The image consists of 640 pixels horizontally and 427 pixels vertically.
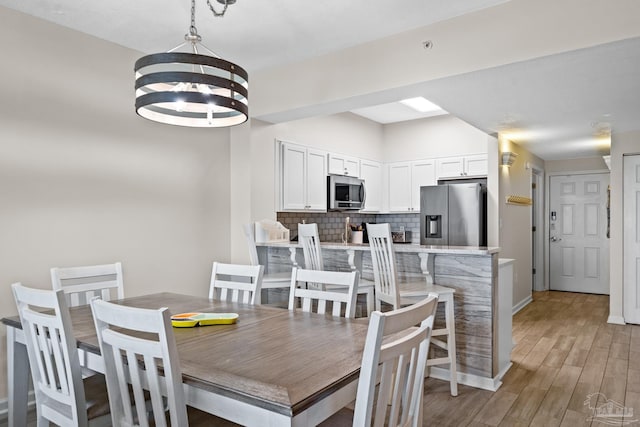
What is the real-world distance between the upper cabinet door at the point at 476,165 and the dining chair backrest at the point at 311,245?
303cm

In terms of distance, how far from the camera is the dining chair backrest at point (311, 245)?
11.0ft

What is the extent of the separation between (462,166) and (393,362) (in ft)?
15.8

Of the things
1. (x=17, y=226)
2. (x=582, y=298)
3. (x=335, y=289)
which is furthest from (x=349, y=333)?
(x=582, y=298)

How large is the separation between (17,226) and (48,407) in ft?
4.64

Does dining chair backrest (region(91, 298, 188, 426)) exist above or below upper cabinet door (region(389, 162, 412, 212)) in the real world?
below

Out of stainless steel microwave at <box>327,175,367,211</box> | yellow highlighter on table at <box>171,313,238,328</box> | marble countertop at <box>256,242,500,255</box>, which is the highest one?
stainless steel microwave at <box>327,175,367,211</box>

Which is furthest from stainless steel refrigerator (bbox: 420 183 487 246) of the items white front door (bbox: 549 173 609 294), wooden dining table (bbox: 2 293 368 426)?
wooden dining table (bbox: 2 293 368 426)

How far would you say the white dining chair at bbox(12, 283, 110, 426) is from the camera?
163 cm

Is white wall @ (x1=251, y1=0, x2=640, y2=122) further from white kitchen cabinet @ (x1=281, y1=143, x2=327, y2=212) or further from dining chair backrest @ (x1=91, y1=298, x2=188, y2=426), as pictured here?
dining chair backrest @ (x1=91, y1=298, x2=188, y2=426)

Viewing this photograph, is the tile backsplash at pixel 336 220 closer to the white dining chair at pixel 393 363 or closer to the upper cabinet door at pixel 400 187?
the upper cabinet door at pixel 400 187

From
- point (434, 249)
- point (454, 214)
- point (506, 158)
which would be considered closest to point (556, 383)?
point (434, 249)

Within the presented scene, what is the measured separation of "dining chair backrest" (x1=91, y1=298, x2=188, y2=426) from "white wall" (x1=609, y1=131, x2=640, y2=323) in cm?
544

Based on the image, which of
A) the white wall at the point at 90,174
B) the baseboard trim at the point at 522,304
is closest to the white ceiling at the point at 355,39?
the white wall at the point at 90,174

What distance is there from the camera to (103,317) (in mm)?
1407
